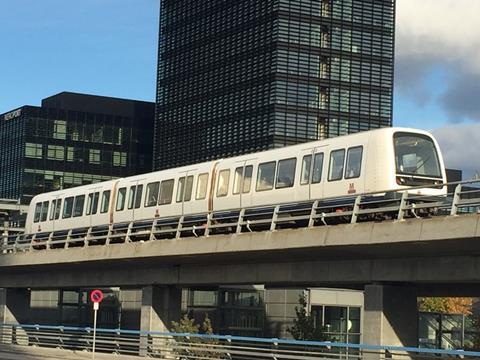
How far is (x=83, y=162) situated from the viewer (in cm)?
11938

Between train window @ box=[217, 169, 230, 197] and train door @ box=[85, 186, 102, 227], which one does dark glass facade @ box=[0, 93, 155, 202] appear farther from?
train window @ box=[217, 169, 230, 197]

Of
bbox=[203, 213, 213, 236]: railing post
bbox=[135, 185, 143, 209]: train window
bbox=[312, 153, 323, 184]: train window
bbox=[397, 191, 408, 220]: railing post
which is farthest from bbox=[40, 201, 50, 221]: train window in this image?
bbox=[397, 191, 408, 220]: railing post

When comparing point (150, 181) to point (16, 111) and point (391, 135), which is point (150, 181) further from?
point (16, 111)

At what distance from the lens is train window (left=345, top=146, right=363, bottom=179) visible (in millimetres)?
28281

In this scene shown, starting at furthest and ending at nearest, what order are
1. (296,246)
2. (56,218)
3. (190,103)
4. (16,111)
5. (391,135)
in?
1. (16,111)
2. (190,103)
3. (56,218)
4. (391,135)
5. (296,246)

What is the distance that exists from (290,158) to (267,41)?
69903 millimetres

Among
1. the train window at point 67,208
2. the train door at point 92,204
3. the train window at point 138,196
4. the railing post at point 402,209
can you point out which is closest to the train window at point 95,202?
the train door at point 92,204

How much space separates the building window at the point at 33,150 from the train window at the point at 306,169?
295ft

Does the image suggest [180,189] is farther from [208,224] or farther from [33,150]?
[33,150]

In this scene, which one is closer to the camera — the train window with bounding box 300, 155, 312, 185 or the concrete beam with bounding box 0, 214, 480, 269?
the concrete beam with bounding box 0, 214, 480, 269

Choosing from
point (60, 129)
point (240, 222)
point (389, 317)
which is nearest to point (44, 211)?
A: point (240, 222)

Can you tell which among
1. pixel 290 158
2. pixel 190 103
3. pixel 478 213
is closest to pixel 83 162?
pixel 190 103

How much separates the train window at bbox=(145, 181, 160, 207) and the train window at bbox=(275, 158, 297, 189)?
8.02 meters

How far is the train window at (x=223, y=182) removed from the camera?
34.1 metres
